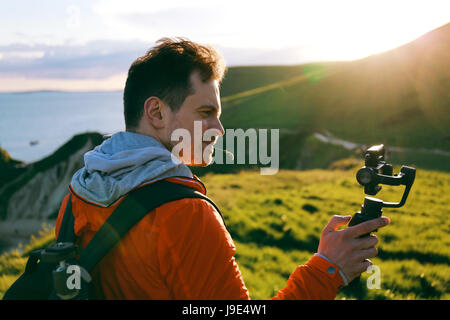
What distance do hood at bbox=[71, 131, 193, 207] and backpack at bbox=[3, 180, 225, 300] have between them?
6 centimetres

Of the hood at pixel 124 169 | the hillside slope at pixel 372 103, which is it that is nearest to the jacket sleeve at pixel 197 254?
the hood at pixel 124 169

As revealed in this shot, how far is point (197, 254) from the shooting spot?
63.5 inches

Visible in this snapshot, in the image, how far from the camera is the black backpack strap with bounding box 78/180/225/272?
1.65 m

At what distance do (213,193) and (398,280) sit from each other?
7.64m

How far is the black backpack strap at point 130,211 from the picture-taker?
5.40 ft

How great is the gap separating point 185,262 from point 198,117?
930 millimetres

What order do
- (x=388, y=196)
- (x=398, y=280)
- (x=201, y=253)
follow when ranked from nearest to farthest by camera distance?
(x=201, y=253)
(x=398, y=280)
(x=388, y=196)

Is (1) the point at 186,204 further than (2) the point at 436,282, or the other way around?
(2) the point at 436,282

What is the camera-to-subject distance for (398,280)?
5918mm

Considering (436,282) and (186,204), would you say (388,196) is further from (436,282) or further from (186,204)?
(186,204)

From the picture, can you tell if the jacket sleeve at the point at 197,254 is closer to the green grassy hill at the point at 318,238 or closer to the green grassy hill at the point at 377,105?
the green grassy hill at the point at 318,238

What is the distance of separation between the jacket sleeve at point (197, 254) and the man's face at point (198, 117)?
0.58 m
